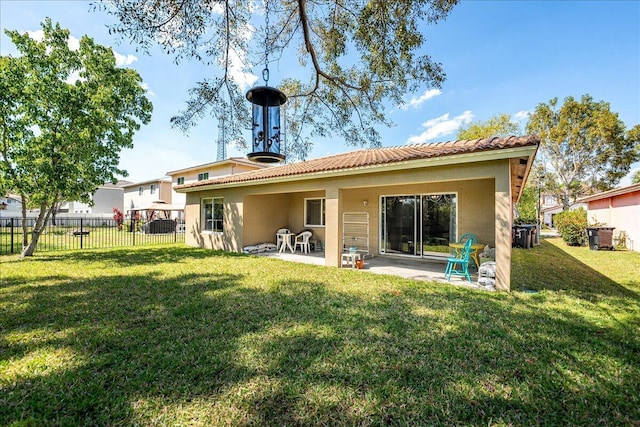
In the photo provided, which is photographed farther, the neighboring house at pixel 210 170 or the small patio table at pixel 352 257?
the neighboring house at pixel 210 170

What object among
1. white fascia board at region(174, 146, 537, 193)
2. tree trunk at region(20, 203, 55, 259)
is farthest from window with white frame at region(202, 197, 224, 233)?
tree trunk at region(20, 203, 55, 259)

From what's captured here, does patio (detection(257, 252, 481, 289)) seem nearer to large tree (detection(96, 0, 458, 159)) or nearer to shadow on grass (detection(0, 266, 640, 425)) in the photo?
shadow on grass (detection(0, 266, 640, 425))

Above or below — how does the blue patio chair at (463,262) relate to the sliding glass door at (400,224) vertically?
below

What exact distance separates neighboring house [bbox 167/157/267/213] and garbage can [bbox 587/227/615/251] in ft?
72.9

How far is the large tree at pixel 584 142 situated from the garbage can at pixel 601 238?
17633mm

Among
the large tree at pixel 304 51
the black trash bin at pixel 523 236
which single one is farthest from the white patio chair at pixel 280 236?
the black trash bin at pixel 523 236

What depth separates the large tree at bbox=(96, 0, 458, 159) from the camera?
546cm

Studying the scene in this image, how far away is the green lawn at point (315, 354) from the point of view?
8.61 ft

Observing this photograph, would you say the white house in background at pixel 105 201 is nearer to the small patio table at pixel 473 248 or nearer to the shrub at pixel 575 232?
the small patio table at pixel 473 248

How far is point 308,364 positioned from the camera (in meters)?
3.37

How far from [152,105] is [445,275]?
547 inches

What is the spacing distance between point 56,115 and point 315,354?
13030 mm

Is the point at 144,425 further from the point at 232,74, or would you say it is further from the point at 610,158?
the point at 610,158

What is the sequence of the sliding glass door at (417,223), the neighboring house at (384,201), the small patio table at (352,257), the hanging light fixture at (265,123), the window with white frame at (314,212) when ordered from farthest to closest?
the window with white frame at (314,212)
the sliding glass door at (417,223)
the small patio table at (352,257)
the neighboring house at (384,201)
the hanging light fixture at (265,123)
